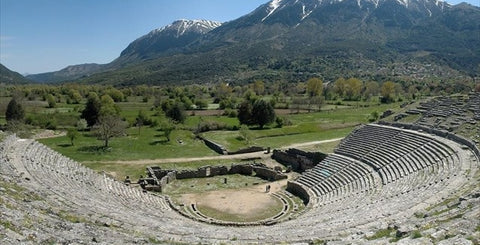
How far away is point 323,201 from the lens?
3519cm

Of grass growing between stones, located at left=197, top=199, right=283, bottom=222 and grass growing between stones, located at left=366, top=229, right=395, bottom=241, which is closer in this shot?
grass growing between stones, located at left=366, top=229, right=395, bottom=241

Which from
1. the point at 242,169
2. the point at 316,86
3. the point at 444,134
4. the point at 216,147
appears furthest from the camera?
the point at 316,86

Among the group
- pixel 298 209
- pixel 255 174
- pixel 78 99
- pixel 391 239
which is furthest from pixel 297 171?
pixel 78 99

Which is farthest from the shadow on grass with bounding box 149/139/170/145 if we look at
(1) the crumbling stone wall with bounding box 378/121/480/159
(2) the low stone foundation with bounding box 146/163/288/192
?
(1) the crumbling stone wall with bounding box 378/121/480/159

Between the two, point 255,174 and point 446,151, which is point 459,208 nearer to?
point 446,151

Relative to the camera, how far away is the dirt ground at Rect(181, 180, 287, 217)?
1417 inches

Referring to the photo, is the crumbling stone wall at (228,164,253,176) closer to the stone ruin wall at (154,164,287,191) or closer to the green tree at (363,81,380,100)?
the stone ruin wall at (154,164,287,191)

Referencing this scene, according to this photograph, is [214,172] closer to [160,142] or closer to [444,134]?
[160,142]

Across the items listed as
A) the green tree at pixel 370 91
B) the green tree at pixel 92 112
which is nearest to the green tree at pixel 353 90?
the green tree at pixel 370 91

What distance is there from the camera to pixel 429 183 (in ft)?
93.1

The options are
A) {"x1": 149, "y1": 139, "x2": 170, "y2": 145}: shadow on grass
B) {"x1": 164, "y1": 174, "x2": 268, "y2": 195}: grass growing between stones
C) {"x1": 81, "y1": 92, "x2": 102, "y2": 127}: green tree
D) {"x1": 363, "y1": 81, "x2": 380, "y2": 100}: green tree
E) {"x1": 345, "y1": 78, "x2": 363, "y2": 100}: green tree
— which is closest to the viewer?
{"x1": 164, "y1": 174, "x2": 268, "y2": 195}: grass growing between stones

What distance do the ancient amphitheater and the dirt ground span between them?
3.09 m

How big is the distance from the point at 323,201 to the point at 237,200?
26.8 feet

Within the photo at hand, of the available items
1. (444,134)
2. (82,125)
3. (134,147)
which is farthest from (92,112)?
(444,134)
